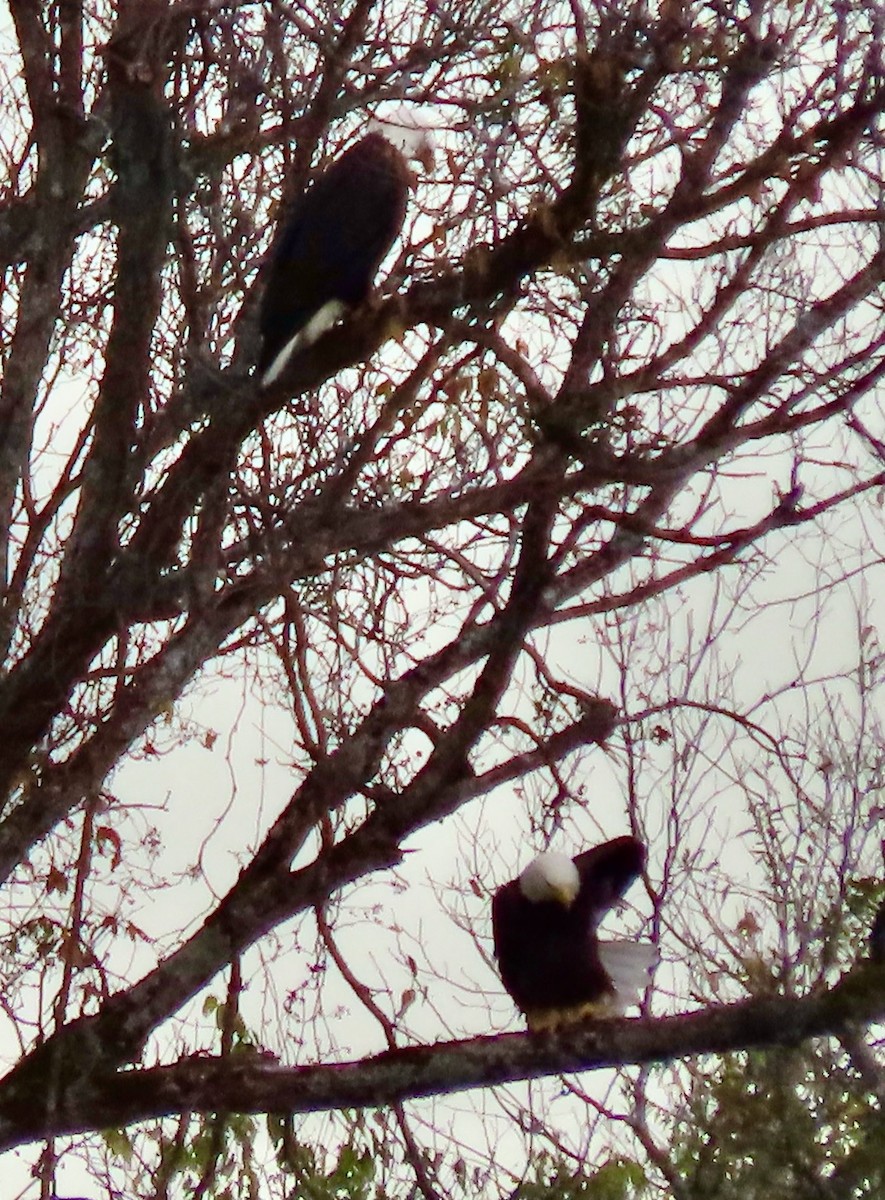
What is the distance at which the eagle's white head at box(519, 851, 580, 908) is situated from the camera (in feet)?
13.1

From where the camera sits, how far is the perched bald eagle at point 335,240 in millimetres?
3674

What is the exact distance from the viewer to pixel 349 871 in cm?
344

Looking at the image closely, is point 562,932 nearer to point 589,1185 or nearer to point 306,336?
point 589,1185

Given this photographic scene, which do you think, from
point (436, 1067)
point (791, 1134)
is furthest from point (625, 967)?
point (436, 1067)

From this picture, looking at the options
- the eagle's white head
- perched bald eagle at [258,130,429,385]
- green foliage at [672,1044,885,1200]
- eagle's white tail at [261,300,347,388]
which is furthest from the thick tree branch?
perched bald eagle at [258,130,429,385]

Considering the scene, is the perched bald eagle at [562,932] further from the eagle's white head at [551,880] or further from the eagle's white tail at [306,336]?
the eagle's white tail at [306,336]

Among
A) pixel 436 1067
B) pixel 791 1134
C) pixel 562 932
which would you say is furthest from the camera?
pixel 562 932

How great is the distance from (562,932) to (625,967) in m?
0.39

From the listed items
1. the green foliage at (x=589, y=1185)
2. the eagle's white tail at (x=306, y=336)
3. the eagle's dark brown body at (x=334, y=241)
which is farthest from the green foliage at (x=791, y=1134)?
the eagle's dark brown body at (x=334, y=241)

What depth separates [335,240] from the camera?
13.0 feet

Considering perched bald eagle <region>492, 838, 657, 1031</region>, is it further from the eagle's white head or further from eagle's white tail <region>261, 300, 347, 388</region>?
eagle's white tail <region>261, 300, 347, 388</region>

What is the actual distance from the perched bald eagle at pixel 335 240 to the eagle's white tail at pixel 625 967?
1.98 m

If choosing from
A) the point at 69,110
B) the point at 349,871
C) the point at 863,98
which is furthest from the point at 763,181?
the point at 349,871

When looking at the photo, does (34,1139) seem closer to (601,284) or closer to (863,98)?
(601,284)
